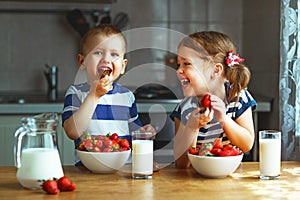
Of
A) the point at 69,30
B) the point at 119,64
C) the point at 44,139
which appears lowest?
the point at 44,139

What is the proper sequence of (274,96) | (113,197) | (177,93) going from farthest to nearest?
1. (177,93)
2. (274,96)
3. (113,197)

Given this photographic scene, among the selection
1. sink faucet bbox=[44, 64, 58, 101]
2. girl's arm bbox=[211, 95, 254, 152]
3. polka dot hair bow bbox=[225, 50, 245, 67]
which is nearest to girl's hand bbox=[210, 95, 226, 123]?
girl's arm bbox=[211, 95, 254, 152]

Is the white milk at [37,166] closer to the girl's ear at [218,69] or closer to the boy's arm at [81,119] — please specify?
the boy's arm at [81,119]

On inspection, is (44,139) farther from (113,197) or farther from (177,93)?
(177,93)

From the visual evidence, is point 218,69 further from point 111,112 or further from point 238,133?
A: point 111,112

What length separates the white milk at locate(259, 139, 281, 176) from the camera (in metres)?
1.79

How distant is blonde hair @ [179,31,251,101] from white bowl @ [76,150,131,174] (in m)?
0.50

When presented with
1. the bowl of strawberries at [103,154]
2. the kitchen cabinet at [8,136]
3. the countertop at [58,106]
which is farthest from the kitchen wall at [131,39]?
the bowl of strawberries at [103,154]

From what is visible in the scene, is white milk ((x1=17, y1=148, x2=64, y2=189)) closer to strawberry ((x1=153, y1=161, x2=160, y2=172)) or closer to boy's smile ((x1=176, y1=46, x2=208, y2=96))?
strawberry ((x1=153, y1=161, x2=160, y2=172))

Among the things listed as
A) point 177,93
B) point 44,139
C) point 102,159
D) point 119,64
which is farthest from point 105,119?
point 177,93

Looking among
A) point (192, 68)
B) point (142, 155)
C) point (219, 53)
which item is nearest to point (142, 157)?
point (142, 155)

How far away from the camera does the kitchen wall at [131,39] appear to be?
3.72 m

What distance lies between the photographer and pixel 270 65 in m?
3.33

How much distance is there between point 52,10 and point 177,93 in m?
1.01
